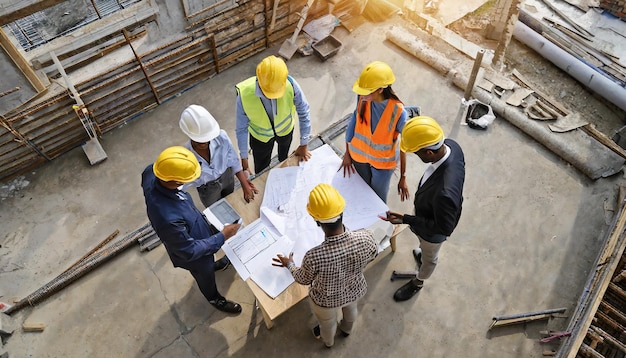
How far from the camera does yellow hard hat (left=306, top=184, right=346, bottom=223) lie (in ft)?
11.6

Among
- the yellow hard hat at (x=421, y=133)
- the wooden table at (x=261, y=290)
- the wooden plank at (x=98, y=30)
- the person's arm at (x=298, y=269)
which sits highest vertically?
the wooden plank at (x=98, y=30)

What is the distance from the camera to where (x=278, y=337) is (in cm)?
546

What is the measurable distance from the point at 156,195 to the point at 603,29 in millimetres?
11148

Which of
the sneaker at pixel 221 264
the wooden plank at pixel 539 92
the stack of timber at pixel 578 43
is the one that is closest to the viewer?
the sneaker at pixel 221 264

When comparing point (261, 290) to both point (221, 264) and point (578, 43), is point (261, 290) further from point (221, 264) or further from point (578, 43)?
point (578, 43)

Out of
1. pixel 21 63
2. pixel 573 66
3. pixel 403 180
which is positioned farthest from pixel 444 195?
pixel 573 66

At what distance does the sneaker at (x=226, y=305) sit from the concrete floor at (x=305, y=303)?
114 mm

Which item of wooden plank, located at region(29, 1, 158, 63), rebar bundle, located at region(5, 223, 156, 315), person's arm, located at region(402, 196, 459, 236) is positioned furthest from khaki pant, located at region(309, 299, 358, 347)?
wooden plank, located at region(29, 1, 158, 63)

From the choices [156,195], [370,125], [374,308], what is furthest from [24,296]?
[370,125]

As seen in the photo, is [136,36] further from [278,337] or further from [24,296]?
[278,337]

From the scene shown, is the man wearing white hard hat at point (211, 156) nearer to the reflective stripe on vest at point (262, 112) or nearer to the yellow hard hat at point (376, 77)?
the reflective stripe on vest at point (262, 112)

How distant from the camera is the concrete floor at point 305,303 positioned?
5.46 m

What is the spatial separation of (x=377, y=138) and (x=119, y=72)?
4.47 meters

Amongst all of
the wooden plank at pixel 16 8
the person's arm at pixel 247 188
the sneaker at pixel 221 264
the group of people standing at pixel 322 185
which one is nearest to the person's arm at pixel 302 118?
the group of people standing at pixel 322 185
